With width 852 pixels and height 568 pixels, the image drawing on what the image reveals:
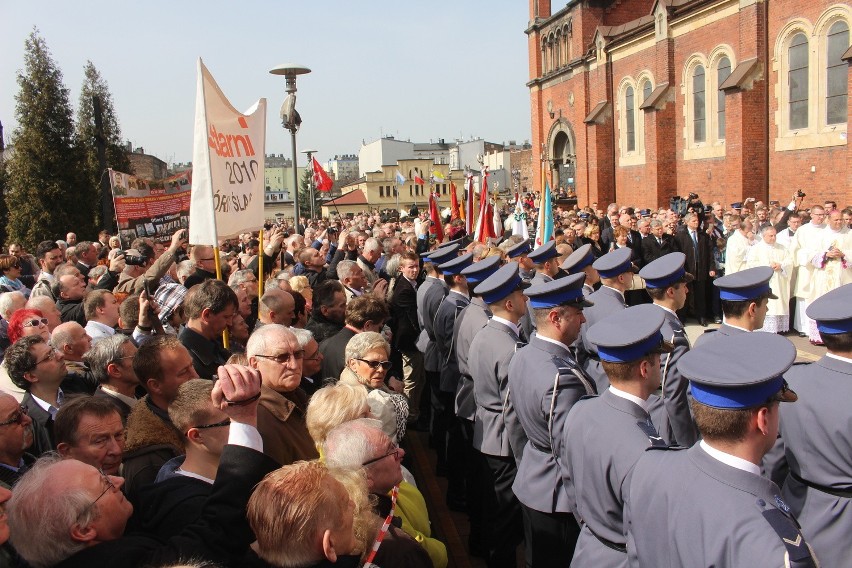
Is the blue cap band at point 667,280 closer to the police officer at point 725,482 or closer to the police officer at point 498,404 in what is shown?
the police officer at point 498,404

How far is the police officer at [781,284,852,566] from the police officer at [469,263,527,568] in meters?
1.78

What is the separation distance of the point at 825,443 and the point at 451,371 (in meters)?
3.81

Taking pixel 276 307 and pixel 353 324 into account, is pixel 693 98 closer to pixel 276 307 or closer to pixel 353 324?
pixel 353 324

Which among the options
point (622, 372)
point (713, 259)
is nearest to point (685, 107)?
point (713, 259)

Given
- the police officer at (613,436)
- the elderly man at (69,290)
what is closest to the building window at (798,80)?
the elderly man at (69,290)

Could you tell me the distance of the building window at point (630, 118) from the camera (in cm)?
3197

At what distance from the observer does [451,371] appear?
6898mm

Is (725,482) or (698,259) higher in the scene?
(725,482)

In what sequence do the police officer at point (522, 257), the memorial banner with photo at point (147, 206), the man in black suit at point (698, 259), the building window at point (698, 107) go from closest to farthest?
the police officer at point (522, 257), the memorial banner with photo at point (147, 206), the man in black suit at point (698, 259), the building window at point (698, 107)

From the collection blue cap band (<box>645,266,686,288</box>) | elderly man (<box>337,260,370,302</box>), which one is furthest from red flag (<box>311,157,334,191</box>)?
blue cap band (<box>645,266,686,288</box>)

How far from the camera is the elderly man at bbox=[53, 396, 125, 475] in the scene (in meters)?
3.36

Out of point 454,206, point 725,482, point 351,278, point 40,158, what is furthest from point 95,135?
point 725,482

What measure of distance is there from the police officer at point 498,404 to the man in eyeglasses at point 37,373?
2.69 metres

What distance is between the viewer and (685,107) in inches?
1074
